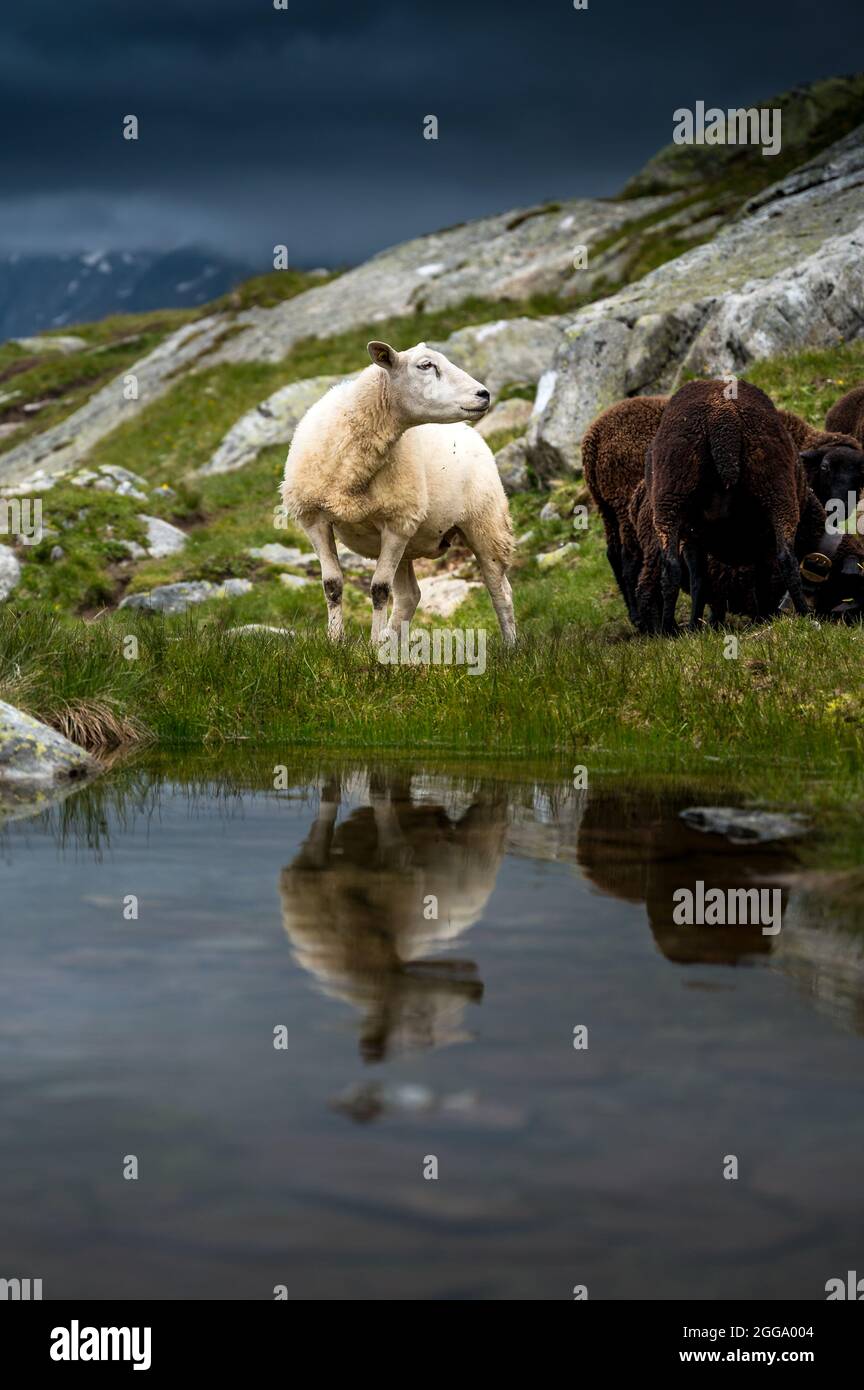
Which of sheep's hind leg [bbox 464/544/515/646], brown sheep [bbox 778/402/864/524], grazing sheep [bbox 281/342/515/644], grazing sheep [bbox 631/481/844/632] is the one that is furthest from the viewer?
sheep's hind leg [bbox 464/544/515/646]

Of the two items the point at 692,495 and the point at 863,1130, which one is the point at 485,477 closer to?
the point at 692,495

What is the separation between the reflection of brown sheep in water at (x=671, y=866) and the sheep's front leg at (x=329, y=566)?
6.90 metres

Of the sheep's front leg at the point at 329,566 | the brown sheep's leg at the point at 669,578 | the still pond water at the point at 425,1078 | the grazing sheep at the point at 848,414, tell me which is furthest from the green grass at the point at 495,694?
the grazing sheep at the point at 848,414

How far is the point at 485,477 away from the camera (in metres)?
16.2

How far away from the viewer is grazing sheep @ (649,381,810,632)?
44.0ft

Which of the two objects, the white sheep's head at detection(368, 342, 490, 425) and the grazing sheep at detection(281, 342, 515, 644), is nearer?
the white sheep's head at detection(368, 342, 490, 425)

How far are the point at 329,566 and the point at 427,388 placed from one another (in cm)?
208

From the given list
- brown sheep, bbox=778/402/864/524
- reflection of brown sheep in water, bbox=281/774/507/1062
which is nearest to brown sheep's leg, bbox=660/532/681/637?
brown sheep, bbox=778/402/864/524

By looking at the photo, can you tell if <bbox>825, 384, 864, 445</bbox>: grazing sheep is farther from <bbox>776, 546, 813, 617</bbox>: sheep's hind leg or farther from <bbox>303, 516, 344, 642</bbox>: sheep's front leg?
<bbox>303, 516, 344, 642</bbox>: sheep's front leg

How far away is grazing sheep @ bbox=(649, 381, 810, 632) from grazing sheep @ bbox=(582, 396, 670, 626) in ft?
7.87

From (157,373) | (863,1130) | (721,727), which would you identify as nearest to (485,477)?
(721,727)

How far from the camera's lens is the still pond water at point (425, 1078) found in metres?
3.46

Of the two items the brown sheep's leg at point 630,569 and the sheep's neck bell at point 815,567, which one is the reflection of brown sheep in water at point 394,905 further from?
the brown sheep's leg at point 630,569
